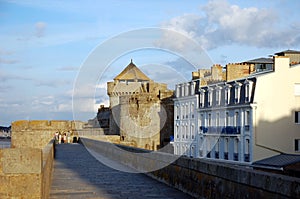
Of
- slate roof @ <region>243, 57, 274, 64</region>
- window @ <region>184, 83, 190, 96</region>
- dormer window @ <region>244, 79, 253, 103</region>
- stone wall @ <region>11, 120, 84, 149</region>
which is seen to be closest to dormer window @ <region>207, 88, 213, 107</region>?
window @ <region>184, 83, 190, 96</region>

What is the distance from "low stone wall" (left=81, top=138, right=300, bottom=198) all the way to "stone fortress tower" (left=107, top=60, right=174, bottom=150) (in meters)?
34.8

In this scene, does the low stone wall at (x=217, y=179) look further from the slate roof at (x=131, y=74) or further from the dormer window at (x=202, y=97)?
the slate roof at (x=131, y=74)

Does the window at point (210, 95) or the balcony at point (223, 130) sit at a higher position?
the window at point (210, 95)

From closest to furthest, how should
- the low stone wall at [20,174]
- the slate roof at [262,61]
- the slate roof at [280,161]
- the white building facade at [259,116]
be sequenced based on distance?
the low stone wall at [20,174] < the slate roof at [280,161] < the white building facade at [259,116] < the slate roof at [262,61]

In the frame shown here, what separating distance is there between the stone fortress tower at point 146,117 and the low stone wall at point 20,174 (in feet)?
132

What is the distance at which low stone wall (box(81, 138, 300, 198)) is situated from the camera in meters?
6.39

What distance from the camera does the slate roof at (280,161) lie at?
32.8 metres

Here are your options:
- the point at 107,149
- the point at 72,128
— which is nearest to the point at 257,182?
the point at 107,149

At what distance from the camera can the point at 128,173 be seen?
15.7 metres

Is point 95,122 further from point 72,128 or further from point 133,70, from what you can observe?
point 133,70

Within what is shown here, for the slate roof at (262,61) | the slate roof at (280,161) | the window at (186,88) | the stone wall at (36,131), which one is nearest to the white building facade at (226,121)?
the slate roof at (280,161)

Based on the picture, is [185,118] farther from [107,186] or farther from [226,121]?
[107,186]

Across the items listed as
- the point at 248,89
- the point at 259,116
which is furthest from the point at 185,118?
the point at 259,116

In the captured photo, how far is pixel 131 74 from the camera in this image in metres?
71.8
